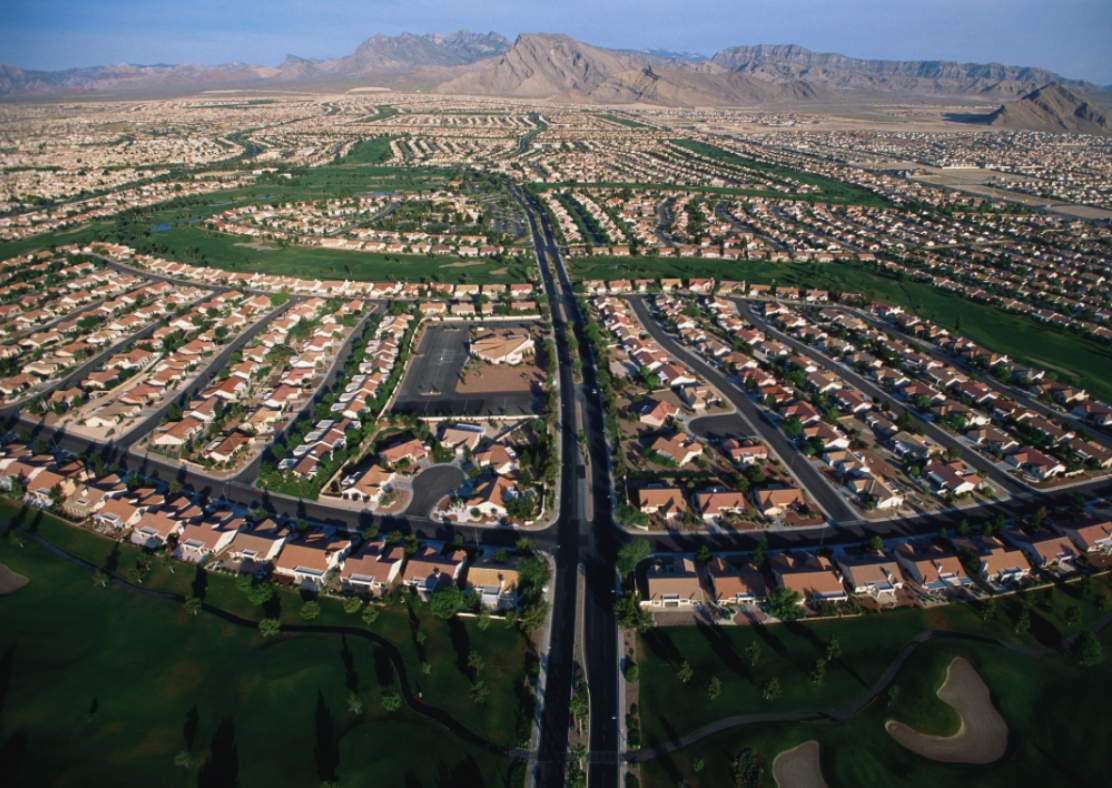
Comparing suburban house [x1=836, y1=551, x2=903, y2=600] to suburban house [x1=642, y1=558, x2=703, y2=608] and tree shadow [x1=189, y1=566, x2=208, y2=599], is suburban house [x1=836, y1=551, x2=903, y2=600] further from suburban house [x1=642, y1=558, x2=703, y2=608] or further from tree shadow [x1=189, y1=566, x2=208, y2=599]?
tree shadow [x1=189, y1=566, x2=208, y2=599]

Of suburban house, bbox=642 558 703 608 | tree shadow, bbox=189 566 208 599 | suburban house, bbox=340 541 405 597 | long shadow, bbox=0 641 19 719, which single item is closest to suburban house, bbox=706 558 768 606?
suburban house, bbox=642 558 703 608

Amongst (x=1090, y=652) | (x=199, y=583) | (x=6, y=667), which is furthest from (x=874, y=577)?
(x=6, y=667)

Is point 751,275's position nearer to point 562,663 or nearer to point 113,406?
point 562,663

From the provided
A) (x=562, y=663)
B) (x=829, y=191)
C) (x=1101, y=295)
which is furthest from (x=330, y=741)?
(x=829, y=191)

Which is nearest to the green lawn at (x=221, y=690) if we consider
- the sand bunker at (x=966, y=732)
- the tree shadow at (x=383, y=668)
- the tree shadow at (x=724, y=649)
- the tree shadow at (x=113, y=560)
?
the tree shadow at (x=383, y=668)

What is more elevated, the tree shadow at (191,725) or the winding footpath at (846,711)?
the winding footpath at (846,711)

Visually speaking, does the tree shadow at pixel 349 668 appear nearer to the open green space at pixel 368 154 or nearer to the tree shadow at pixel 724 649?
the tree shadow at pixel 724 649

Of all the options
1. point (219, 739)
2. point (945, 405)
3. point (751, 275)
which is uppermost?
point (751, 275)
